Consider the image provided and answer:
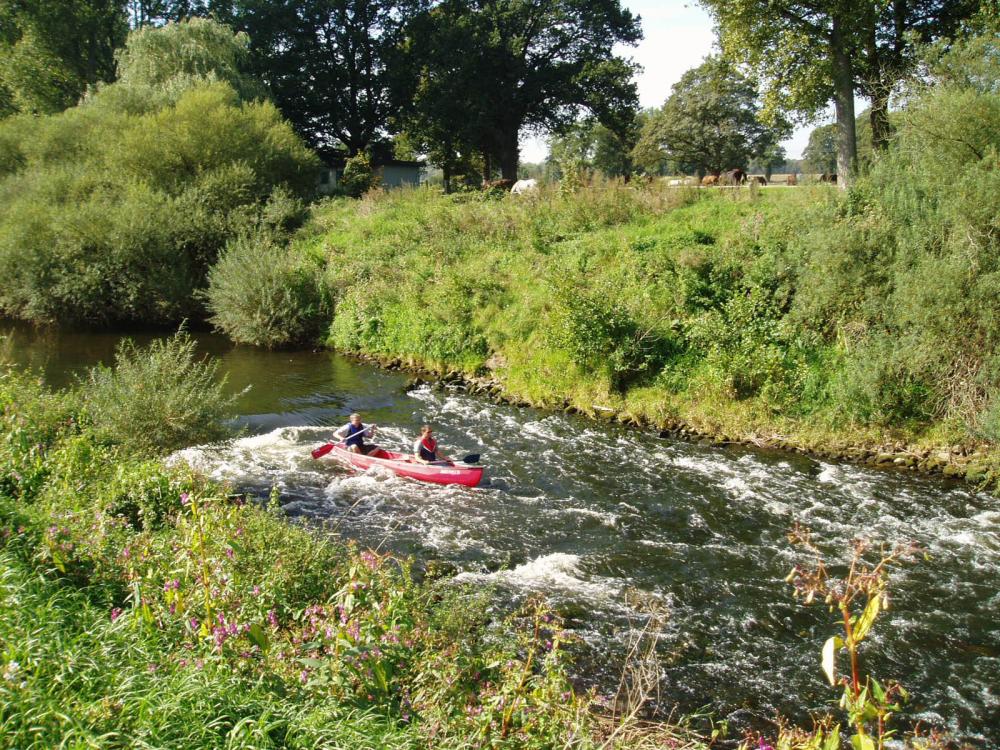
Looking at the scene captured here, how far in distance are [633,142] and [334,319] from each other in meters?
41.4

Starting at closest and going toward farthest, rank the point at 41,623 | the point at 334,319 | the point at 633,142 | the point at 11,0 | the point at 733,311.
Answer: the point at 41,623 < the point at 733,311 < the point at 334,319 < the point at 11,0 < the point at 633,142

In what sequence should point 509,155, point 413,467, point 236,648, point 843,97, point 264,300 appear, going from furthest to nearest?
point 509,155 → point 264,300 → point 843,97 → point 413,467 → point 236,648

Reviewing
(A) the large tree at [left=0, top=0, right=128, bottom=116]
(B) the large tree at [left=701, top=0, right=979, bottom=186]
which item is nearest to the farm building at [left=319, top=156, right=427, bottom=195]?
(A) the large tree at [left=0, top=0, right=128, bottom=116]

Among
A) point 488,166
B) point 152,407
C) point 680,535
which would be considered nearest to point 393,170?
point 488,166

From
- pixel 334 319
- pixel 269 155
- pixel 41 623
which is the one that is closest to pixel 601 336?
pixel 334 319

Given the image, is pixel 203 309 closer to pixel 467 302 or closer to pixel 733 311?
pixel 467 302

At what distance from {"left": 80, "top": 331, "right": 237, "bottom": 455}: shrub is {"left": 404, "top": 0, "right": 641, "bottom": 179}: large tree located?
32144mm

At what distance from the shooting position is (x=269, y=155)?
Result: 3138 cm

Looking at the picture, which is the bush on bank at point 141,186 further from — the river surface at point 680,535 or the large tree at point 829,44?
the large tree at point 829,44

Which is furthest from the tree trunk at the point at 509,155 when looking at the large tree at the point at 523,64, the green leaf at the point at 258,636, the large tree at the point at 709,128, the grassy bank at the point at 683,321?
the green leaf at the point at 258,636

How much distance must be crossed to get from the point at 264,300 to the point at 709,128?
37.9 m

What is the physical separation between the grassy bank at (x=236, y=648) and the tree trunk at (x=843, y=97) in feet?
61.3

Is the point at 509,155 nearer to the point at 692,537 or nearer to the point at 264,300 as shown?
the point at 264,300

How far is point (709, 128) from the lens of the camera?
4984 centimetres
